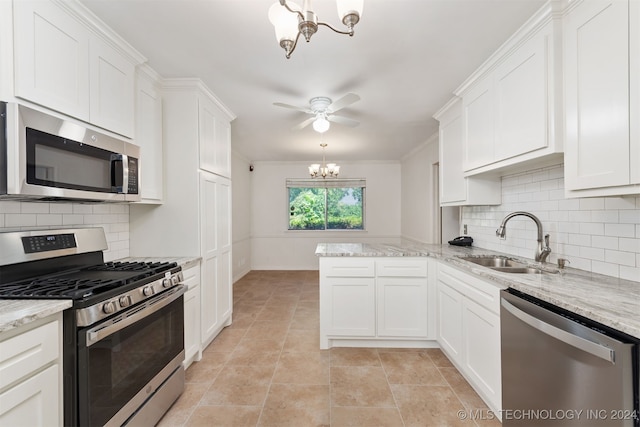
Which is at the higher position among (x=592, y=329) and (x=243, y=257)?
(x=592, y=329)

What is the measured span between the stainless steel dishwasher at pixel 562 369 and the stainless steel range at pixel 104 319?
1.97 meters

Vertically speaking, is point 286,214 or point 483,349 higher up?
point 286,214

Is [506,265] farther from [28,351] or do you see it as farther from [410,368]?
[28,351]

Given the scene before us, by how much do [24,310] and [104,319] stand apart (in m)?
0.30

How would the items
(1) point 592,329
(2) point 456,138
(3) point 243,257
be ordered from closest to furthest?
(1) point 592,329
(2) point 456,138
(3) point 243,257

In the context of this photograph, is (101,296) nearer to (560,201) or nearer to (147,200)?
(147,200)

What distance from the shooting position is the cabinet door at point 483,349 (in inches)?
64.7

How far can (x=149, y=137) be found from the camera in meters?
2.17

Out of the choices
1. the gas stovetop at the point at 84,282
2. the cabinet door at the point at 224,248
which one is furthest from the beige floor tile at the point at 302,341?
the gas stovetop at the point at 84,282

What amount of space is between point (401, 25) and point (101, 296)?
217cm

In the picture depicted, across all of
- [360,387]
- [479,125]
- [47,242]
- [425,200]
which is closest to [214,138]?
[47,242]

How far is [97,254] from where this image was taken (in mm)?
1921

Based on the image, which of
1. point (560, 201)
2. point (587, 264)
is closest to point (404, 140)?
point (560, 201)

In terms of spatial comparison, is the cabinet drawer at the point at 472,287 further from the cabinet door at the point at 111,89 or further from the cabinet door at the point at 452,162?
the cabinet door at the point at 111,89
